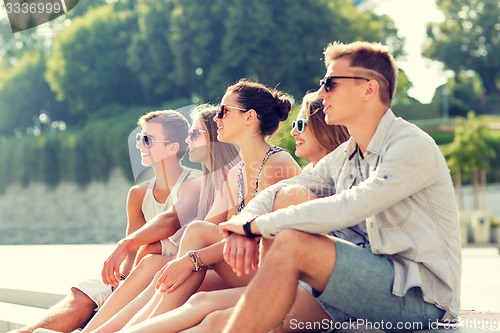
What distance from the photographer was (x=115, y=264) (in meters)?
4.47

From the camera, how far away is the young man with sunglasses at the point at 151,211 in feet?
14.7

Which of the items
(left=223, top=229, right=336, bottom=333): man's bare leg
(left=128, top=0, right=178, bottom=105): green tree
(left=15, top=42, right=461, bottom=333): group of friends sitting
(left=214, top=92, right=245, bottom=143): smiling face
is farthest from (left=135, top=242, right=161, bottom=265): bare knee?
(left=128, top=0, right=178, bottom=105): green tree

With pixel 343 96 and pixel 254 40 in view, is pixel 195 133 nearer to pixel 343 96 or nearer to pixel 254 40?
pixel 343 96

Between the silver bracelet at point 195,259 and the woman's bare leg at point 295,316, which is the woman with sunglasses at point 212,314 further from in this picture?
the silver bracelet at point 195,259

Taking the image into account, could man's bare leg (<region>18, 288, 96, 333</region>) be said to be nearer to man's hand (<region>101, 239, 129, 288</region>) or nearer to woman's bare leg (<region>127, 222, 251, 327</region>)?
man's hand (<region>101, 239, 129, 288</region>)

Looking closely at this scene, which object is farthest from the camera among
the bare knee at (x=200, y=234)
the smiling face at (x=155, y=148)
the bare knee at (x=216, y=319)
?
the smiling face at (x=155, y=148)

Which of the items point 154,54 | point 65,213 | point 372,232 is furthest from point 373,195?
point 65,213

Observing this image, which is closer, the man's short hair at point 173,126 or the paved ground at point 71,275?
the man's short hair at point 173,126

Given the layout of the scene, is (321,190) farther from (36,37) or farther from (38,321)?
(36,37)

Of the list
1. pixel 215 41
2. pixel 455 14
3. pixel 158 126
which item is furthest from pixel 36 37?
pixel 158 126

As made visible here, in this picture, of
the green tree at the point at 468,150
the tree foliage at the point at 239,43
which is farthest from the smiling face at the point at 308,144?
the tree foliage at the point at 239,43

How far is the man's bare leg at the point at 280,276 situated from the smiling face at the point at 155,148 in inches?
79.3

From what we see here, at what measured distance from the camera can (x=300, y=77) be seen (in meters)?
32.0

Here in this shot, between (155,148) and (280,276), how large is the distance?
215cm
